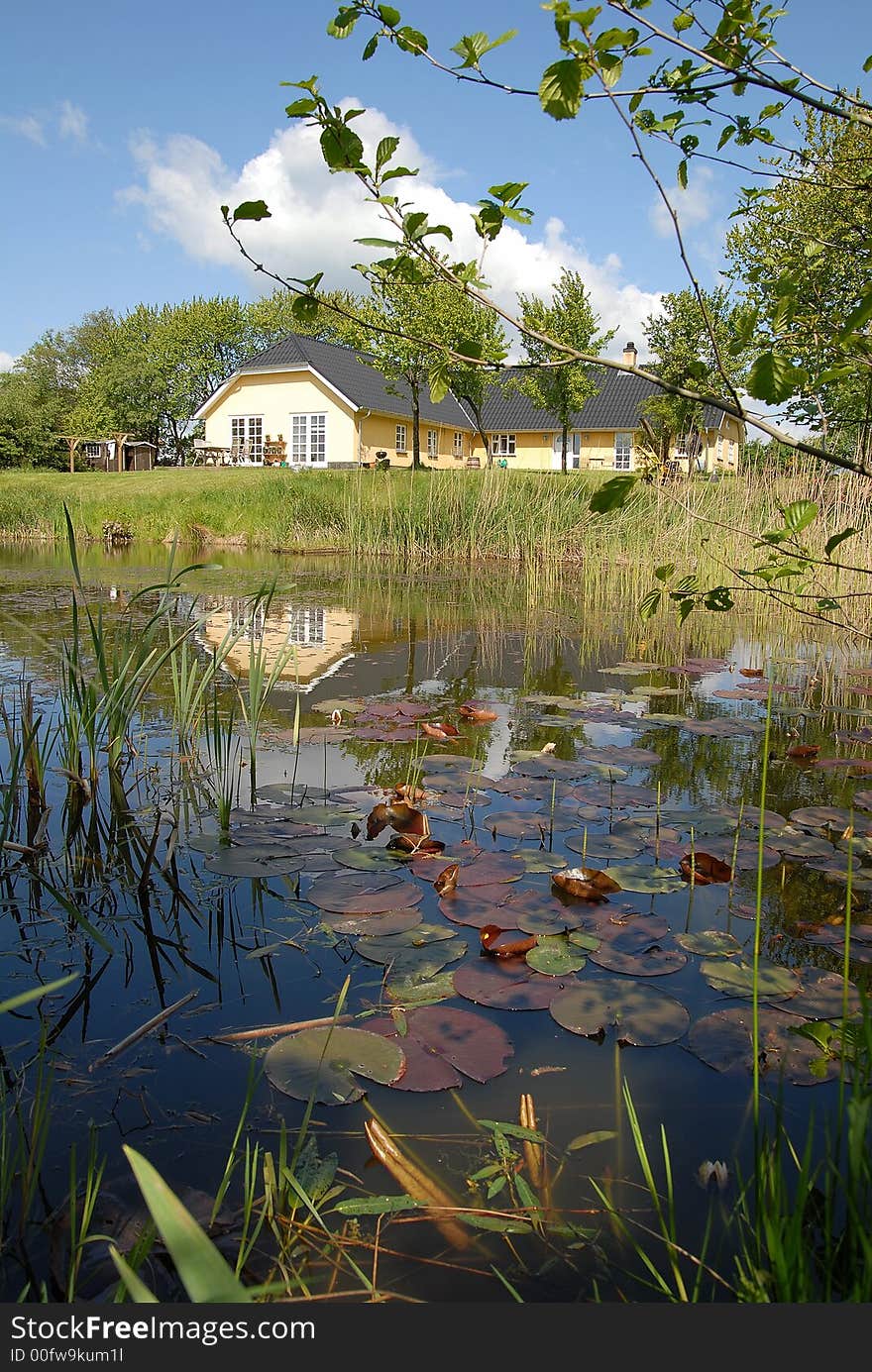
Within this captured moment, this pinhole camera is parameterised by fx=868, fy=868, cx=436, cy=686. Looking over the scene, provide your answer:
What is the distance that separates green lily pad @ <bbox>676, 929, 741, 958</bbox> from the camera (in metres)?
2.02

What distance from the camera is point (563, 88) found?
121cm

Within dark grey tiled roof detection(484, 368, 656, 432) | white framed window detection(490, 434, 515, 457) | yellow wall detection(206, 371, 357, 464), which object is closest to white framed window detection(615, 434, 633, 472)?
dark grey tiled roof detection(484, 368, 656, 432)

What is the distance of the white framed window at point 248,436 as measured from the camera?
29594 mm

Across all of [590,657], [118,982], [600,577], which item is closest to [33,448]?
[600,577]

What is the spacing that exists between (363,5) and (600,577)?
8714mm

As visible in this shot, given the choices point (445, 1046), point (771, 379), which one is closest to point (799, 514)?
point (771, 379)

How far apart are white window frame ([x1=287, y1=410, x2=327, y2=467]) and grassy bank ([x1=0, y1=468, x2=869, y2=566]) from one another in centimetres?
1057

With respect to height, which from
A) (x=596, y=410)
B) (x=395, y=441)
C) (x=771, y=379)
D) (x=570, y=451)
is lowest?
(x=771, y=379)

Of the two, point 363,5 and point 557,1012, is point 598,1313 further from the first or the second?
point 363,5

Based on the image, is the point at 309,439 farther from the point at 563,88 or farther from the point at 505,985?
the point at 563,88

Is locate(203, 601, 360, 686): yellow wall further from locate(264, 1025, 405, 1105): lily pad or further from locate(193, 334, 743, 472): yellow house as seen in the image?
locate(193, 334, 743, 472): yellow house

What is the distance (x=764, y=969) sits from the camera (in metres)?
1.91

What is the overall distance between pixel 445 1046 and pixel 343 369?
102 ft

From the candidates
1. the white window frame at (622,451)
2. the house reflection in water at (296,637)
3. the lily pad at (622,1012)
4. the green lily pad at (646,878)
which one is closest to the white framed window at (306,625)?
the house reflection in water at (296,637)
